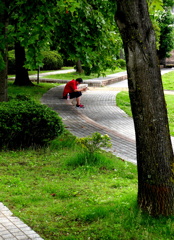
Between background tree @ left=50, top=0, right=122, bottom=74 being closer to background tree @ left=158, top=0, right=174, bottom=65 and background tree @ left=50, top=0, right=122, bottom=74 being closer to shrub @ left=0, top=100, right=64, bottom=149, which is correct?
shrub @ left=0, top=100, right=64, bottom=149

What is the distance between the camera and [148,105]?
216 inches

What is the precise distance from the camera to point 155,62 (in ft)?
18.1

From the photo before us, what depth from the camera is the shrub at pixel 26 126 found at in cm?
976

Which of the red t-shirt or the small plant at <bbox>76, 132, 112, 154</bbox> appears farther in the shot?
the red t-shirt

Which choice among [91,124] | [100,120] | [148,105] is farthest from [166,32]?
[148,105]

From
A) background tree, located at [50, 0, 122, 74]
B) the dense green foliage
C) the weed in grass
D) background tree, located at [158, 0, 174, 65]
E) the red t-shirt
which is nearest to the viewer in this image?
the weed in grass

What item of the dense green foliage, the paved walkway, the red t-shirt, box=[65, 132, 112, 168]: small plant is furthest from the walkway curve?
the dense green foliage

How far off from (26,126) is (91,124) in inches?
172

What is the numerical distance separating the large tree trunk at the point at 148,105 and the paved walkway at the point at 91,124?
1.61 m

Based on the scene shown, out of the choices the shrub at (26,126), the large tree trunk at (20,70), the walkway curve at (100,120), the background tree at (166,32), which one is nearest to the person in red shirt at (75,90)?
the walkway curve at (100,120)

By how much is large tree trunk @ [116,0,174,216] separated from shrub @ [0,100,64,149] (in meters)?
4.61

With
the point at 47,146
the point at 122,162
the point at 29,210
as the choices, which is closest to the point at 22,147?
the point at 47,146

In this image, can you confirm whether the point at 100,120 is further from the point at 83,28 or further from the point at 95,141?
the point at 95,141

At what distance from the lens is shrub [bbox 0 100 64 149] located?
976cm
